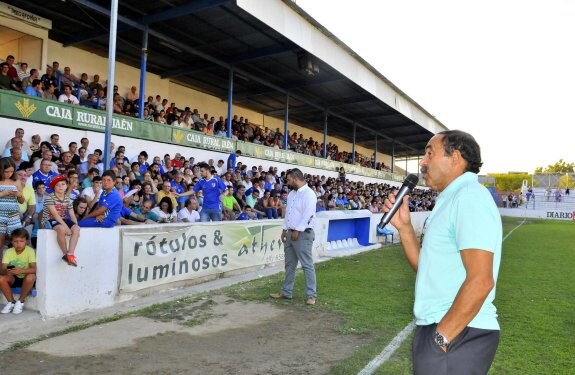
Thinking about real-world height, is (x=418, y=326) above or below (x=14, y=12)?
below

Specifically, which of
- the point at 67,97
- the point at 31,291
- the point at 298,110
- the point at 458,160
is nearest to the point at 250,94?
the point at 298,110

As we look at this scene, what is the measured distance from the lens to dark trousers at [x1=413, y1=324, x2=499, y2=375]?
1.77 m

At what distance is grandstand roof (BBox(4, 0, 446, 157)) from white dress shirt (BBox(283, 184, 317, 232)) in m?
8.37

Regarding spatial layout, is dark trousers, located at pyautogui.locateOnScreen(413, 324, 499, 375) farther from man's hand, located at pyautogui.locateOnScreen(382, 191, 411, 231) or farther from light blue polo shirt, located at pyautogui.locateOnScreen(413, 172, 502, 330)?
man's hand, located at pyautogui.locateOnScreen(382, 191, 411, 231)

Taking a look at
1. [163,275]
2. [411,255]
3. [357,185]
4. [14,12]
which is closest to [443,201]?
[411,255]

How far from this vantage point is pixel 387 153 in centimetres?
4834

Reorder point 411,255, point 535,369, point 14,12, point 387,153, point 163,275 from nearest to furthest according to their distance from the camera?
point 411,255 → point 535,369 → point 163,275 → point 14,12 → point 387,153

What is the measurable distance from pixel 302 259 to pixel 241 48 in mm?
12963

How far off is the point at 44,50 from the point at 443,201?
682 inches

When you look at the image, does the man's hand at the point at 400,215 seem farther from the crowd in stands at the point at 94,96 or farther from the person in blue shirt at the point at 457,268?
the crowd in stands at the point at 94,96

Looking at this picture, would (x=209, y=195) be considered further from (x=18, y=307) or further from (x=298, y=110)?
(x=298, y=110)

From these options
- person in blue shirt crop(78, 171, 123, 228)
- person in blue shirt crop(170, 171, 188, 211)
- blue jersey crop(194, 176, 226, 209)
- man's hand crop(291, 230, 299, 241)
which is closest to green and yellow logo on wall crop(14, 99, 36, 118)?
person in blue shirt crop(170, 171, 188, 211)

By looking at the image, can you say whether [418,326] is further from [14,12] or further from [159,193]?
[14,12]

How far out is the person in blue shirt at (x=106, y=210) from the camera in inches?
256
